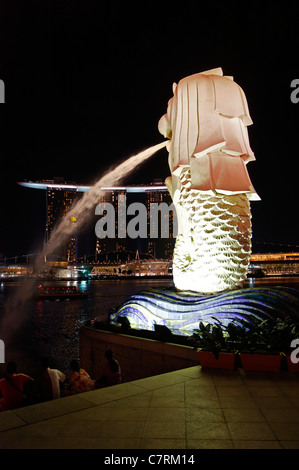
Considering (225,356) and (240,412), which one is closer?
(240,412)

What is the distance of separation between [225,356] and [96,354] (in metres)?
4.94

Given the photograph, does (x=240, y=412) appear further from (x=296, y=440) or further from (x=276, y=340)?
(x=276, y=340)

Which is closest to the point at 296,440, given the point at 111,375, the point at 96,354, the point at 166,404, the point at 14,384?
the point at 166,404

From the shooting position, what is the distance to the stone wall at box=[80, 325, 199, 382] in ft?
25.0

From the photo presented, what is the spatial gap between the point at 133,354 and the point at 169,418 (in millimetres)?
4796

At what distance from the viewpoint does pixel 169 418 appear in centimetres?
406

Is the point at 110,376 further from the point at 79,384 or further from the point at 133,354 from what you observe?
the point at 133,354

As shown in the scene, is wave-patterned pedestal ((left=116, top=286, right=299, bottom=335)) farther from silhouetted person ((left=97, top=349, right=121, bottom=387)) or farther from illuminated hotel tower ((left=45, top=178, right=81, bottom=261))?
illuminated hotel tower ((left=45, top=178, right=81, bottom=261))

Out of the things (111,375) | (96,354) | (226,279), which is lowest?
(96,354)

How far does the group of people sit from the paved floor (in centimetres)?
70

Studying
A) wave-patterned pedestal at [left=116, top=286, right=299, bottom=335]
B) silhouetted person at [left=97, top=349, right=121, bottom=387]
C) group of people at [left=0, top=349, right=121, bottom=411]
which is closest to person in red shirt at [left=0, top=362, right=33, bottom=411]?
group of people at [left=0, top=349, right=121, bottom=411]

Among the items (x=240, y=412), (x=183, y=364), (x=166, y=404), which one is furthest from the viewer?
(x=183, y=364)

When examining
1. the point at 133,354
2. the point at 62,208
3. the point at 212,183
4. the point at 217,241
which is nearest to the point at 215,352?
the point at 133,354

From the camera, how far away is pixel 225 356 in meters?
6.09
